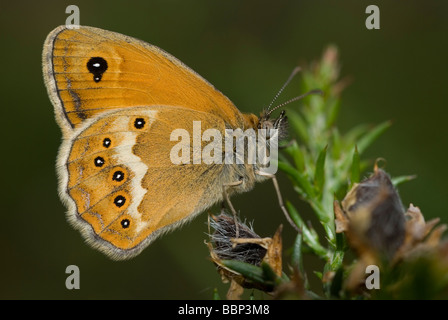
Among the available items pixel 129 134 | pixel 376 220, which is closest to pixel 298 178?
pixel 376 220

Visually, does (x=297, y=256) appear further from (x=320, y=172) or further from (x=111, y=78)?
(x=111, y=78)

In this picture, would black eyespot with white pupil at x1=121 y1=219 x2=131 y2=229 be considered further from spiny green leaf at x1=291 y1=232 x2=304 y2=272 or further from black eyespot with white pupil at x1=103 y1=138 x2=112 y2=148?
spiny green leaf at x1=291 y1=232 x2=304 y2=272

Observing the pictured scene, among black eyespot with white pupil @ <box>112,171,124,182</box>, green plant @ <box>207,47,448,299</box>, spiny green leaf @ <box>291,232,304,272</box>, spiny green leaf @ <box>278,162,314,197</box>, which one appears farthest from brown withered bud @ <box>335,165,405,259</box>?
black eyespot with white pupil @ <box>112,171,124,182</box>

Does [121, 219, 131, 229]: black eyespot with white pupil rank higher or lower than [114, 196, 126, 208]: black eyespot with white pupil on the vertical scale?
lower

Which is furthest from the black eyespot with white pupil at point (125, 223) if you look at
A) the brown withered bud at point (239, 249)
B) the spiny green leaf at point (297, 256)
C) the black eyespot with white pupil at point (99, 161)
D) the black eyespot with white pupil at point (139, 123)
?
the spiny green leaf at point (297, 256)

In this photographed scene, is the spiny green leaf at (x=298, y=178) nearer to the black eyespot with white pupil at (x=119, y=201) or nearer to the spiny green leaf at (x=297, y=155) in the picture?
the spiny green leaf at (x=297, y=155)

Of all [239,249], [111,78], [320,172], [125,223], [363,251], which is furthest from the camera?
[111,78]
